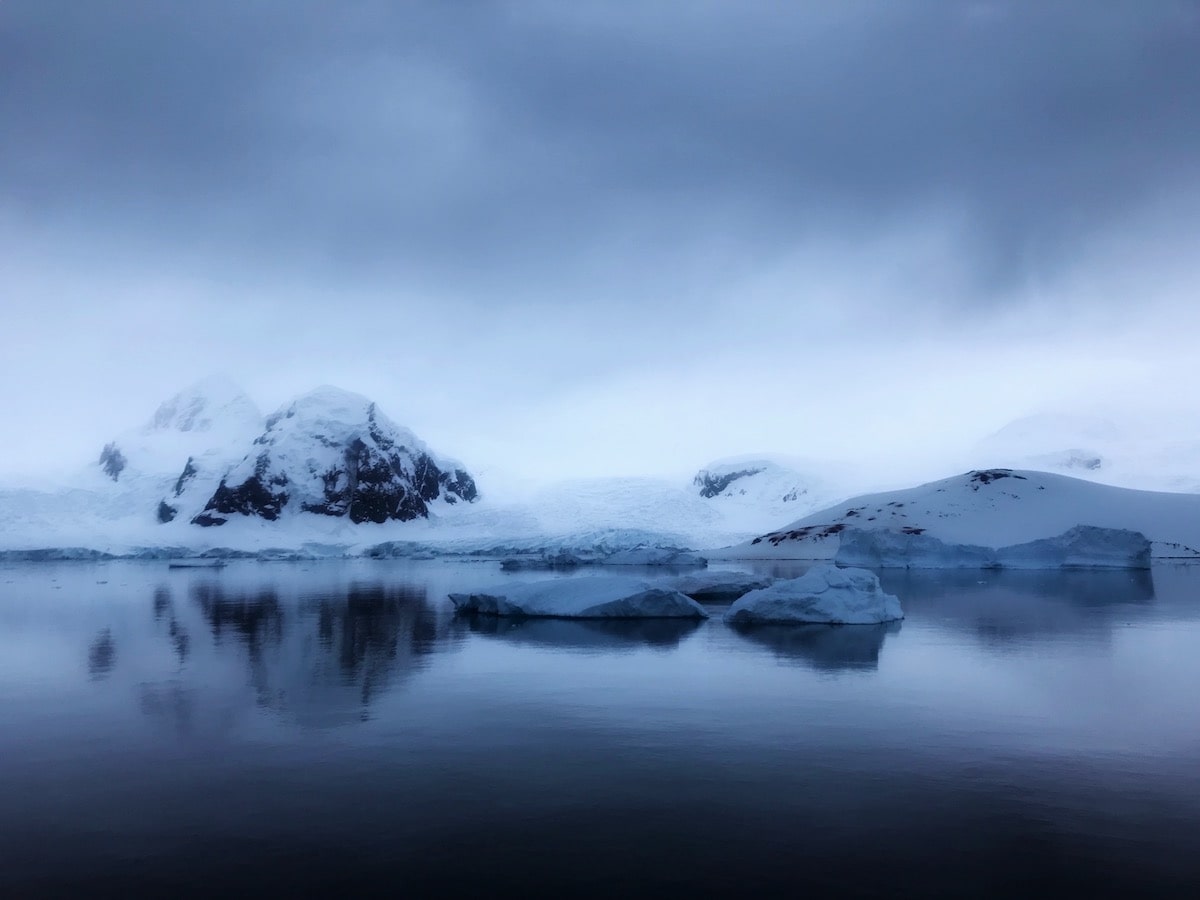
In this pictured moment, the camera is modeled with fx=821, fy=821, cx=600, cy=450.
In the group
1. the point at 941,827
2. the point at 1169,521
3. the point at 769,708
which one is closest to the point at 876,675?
the point at 769,708

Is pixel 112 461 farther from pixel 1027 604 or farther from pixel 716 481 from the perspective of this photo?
pixel 1027 604

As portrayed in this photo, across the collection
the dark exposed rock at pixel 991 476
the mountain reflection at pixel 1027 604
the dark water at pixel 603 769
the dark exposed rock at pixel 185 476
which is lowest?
the dark water at pixel 603 769

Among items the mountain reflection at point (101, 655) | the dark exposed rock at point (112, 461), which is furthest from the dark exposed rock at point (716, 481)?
the mountain reflection at point (101, 655)

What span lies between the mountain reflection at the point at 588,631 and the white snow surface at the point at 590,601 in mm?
258

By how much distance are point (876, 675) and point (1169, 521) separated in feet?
206

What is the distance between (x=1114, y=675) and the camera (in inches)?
478

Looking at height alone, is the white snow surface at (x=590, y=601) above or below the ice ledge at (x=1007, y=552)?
below

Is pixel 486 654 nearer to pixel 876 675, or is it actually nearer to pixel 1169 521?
pixel 876 675

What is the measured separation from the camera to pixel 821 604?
19438 millimetres

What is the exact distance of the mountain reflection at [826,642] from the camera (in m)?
13.7

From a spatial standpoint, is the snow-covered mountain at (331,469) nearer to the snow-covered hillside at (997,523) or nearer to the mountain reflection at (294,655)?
the snow-covered hillside at (997,523)

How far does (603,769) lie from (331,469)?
136359 millimetres

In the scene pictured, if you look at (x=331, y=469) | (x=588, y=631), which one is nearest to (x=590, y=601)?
(x=588, y=631)

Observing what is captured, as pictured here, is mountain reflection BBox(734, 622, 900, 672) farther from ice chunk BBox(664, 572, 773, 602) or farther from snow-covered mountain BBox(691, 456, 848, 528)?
snow-covered mountain BBox(691, 456, 848, 528)
